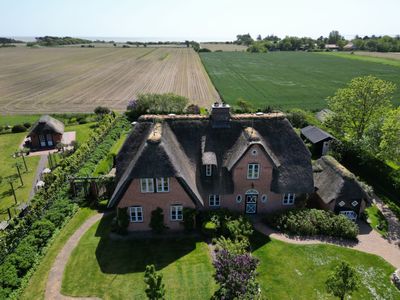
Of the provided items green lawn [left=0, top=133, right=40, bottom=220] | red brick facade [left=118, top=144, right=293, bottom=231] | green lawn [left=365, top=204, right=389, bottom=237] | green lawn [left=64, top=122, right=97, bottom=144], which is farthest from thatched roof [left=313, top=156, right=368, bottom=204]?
green lawn [left=64, top=122, right=97, bottom=144]

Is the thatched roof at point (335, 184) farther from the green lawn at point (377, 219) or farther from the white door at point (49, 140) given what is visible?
the white door at point (49, 140)

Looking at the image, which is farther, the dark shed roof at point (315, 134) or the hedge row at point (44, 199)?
the dark shed roof at point (315, 134)

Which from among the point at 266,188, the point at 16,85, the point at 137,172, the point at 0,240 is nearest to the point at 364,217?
the point at 266,188

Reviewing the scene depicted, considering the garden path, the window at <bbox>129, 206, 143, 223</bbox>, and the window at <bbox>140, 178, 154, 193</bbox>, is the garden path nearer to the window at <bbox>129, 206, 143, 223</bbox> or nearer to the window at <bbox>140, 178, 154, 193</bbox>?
the window at <bbox>140, 178, 154, 193</bbox>

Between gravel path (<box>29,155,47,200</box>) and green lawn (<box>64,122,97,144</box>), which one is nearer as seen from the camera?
gravel path (<box>29,155,47,200</box>)

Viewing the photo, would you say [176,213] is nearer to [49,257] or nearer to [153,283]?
[153,283]

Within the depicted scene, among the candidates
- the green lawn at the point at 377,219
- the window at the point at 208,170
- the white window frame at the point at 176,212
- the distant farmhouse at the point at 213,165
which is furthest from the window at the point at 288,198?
the white window frame at the point at 176,212

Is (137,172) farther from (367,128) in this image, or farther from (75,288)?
(367,128)
